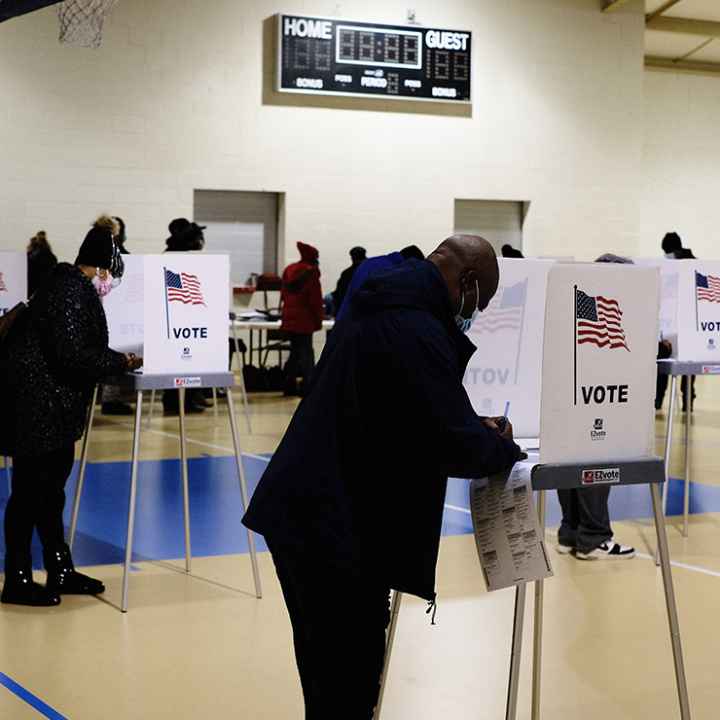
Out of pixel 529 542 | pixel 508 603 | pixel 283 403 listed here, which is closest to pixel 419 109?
pixel 283 403

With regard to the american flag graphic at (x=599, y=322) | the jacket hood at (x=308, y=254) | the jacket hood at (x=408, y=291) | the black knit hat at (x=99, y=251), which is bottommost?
the american flag graphic at (x=599, y=322)

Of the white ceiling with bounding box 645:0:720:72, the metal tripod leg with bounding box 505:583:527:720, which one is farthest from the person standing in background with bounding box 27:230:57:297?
the white ceiling with bounding box 645:0:720:72

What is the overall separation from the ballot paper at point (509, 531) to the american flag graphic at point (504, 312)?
49.7 inches

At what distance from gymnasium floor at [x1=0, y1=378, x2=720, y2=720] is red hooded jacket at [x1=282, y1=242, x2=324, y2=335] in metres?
5.37

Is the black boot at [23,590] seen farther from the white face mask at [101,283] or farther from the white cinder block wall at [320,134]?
the white cinder block wall at [320,134]

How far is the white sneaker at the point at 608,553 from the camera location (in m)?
5.95

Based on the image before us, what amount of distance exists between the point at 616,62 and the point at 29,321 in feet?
39.1

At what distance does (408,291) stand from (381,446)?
303 mm

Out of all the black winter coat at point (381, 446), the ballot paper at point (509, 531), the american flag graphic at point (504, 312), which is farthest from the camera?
the american flag graphic at point (504, 312)

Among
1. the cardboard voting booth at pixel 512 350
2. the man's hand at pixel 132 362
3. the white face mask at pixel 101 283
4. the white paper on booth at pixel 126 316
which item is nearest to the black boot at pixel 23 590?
the man's hand at pixel 132 362

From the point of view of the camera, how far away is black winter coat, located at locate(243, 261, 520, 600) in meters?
2.47

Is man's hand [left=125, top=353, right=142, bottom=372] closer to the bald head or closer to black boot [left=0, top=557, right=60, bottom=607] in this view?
black boot [left=0, top=557, right=60, bottom=607]

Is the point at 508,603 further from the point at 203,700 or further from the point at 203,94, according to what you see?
the point at 203,94

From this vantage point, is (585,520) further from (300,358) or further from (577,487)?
(300,358)
